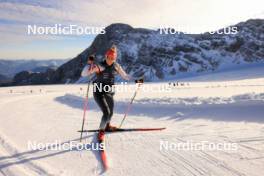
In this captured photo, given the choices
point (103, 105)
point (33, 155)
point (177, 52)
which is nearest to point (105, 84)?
point (103, 105)

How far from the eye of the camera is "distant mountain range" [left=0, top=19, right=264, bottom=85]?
502 feet

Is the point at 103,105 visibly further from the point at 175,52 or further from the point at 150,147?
the point at 175,52

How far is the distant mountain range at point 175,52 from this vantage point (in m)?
153

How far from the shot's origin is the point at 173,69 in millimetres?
150125

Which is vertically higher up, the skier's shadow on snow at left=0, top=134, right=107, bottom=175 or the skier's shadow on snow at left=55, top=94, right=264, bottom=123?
the skier's shadow on snow at left=55, top=94, right=264, bottom=123

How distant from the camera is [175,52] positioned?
16600 centimetres

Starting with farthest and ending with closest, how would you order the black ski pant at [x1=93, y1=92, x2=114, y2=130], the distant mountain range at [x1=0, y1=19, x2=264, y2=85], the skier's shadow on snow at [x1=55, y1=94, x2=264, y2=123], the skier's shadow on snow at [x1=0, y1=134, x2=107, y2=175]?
the distant mountain range at [x1=0, y1=19, x2=264, y2=85], the skier's shadow on snow at [x1=55, y1=94, x2=264, y2=123], the black ski pant at [x1=93, y1=92, x2=114, y2=130], the skier's shadow on snow at [x1=0, y1=134, x2=107, y2=175]

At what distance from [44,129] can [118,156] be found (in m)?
4.04

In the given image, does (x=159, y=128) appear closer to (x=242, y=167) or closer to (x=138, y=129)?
(x=138, y=129)

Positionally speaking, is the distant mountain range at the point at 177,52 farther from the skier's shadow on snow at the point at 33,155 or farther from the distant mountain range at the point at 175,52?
the skier's shadow on snow at the point at 33,155

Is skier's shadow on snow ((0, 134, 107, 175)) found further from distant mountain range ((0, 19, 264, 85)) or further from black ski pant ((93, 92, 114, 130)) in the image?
distant mountain range ((0, 19, 264, 85))

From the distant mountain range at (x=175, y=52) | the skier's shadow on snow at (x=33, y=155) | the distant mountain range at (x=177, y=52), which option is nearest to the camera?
the skier's shadow on snow at (x=33, y=155)

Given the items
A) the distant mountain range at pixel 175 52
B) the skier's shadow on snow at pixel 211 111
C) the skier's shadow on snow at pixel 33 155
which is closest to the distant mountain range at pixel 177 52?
the distant mountain range at pixel 175 52

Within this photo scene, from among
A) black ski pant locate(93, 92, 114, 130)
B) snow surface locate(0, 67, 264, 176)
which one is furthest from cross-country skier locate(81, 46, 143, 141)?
snow surface locate(0, 67, 264, 176)
